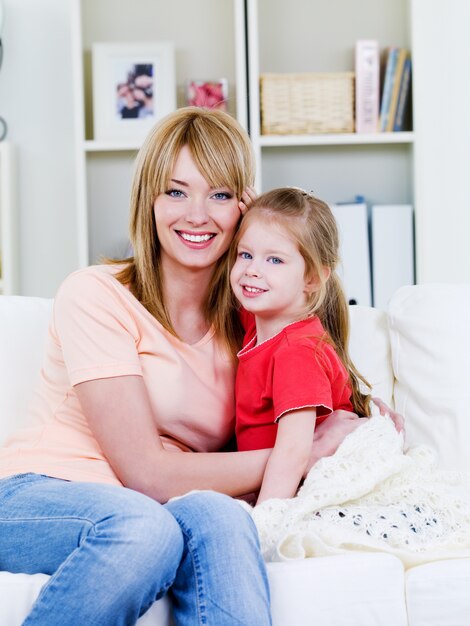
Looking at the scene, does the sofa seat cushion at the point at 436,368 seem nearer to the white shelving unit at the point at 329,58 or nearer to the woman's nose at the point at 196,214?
the woman's nose at the point at 196,214

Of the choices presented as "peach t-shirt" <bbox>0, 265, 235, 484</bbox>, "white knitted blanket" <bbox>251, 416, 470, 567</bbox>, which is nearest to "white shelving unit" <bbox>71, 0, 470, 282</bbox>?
"peach t-shirt" <bbox>0, 265, 235, 484</bbox>

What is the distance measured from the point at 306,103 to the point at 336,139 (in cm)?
15

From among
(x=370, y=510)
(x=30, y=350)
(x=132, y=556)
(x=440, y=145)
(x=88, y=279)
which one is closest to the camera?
(x=132, y=556)

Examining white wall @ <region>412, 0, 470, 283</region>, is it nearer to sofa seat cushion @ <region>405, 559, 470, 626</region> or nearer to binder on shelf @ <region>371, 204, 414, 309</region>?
binder on shelf @ <region>371, 204, 414, 309</region>

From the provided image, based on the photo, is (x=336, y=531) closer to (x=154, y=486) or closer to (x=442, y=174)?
(x=154, y=486)

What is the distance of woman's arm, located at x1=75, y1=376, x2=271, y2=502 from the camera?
1501mm

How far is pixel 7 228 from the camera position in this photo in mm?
3254

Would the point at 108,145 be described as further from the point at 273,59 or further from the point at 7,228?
the point at 273,59

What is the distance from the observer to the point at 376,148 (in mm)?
3242

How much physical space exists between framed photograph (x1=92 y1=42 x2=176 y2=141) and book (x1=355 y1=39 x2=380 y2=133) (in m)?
0.62

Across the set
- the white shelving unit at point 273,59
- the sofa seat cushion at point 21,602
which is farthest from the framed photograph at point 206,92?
the sofa seat cushion at point 21,602

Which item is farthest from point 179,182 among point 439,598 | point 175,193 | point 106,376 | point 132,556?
point 439,598

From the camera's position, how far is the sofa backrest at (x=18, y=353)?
5.75 feet

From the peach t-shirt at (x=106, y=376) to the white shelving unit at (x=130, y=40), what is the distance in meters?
1.54
